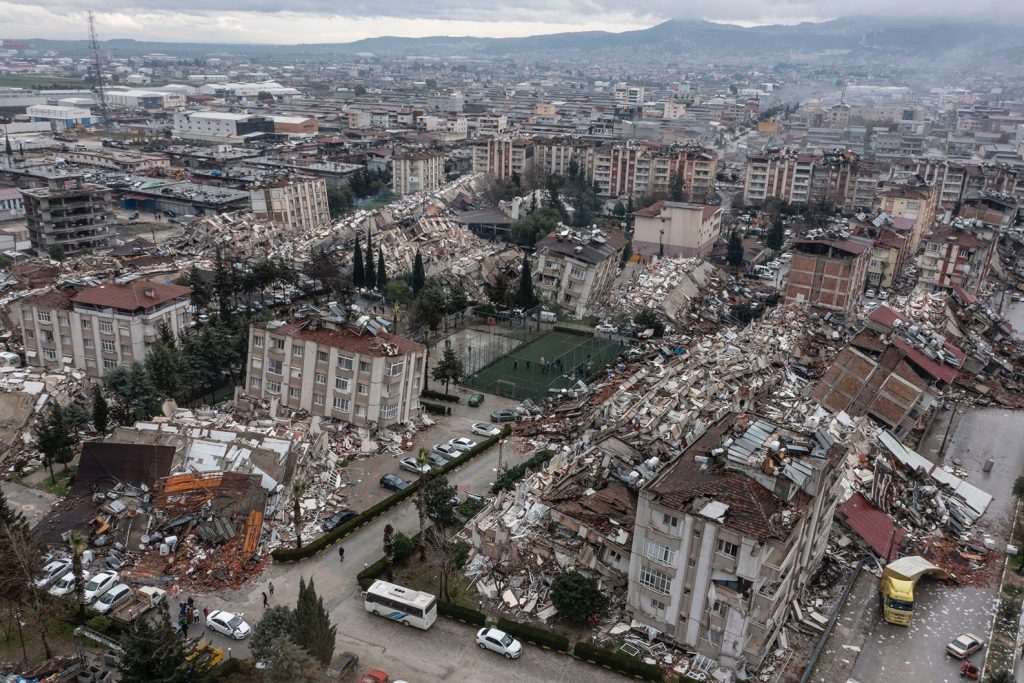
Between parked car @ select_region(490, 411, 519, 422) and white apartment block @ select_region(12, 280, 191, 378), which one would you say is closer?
parked car @ select_region(490, 411, 519, 422)

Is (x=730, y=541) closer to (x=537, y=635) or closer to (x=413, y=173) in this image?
(x=537, y=635)

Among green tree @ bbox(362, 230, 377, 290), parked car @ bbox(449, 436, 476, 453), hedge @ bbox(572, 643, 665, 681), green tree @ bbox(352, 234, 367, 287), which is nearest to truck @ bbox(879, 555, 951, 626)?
hedge @ bbox(572, 643, 665, 681)

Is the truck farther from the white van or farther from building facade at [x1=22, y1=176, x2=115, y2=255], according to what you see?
building facade at [x1=22, y1=176, x2=115, y2=255]

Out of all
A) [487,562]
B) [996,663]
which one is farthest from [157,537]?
[996,663]

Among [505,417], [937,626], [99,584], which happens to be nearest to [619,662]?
[937,626]

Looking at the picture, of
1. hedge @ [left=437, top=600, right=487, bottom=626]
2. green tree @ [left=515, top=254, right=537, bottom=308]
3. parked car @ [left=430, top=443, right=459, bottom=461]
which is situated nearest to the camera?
hedge @ [left=437, top=600, right=487, bottom=626]

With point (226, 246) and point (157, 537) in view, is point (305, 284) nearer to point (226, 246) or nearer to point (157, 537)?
point (226, 246)
